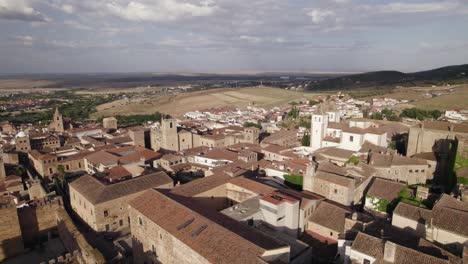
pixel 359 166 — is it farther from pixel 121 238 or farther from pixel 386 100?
pixel 386 100

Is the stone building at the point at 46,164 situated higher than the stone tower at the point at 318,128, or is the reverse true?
the stone tower at the point at 318,128

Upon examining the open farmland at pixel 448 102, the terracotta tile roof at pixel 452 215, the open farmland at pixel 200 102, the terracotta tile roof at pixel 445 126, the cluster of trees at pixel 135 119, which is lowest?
the cluster of trees at pixel 135 119

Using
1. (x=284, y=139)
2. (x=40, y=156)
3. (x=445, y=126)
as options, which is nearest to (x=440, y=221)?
(x=445, y=126)

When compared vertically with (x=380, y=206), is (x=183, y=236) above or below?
above

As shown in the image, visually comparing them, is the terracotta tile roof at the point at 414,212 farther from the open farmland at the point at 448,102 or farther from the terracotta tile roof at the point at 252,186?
the open farmland at the point at 448,102

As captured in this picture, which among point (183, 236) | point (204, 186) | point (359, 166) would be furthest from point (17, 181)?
point (359, 166)

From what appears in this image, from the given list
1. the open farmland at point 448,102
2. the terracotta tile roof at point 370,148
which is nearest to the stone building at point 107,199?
the terracotta tile roof at point 370,148

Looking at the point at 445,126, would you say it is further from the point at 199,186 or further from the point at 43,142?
the point at 43,142
